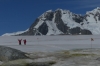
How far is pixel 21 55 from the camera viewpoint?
2469 centimetres

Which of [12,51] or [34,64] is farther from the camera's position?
[12,51]

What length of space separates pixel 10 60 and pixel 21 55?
1.26 m

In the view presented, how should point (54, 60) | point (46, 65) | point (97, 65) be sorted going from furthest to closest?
point (54, 60)
point (46, 65)
point (97, 65)

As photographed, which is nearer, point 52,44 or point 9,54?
point 9,54

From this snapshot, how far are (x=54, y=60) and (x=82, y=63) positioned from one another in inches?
114

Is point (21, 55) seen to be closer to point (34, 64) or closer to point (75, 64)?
point (34, 64)

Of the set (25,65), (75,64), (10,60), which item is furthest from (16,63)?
(75,64)

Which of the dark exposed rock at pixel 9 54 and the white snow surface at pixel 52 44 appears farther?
the white snow surface at pixel 52 44

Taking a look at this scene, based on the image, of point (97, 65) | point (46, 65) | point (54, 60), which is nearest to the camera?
point (97, 65)

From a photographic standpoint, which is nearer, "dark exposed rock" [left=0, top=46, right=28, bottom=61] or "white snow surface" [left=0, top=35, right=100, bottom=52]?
"dark exposed rock" [left=0, top=46, right=28, bottom=61]

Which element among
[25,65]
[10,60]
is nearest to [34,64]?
[25,65]

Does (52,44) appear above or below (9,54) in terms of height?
below

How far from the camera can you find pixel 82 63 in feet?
70.4

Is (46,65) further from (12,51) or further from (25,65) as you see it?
(12,51)
